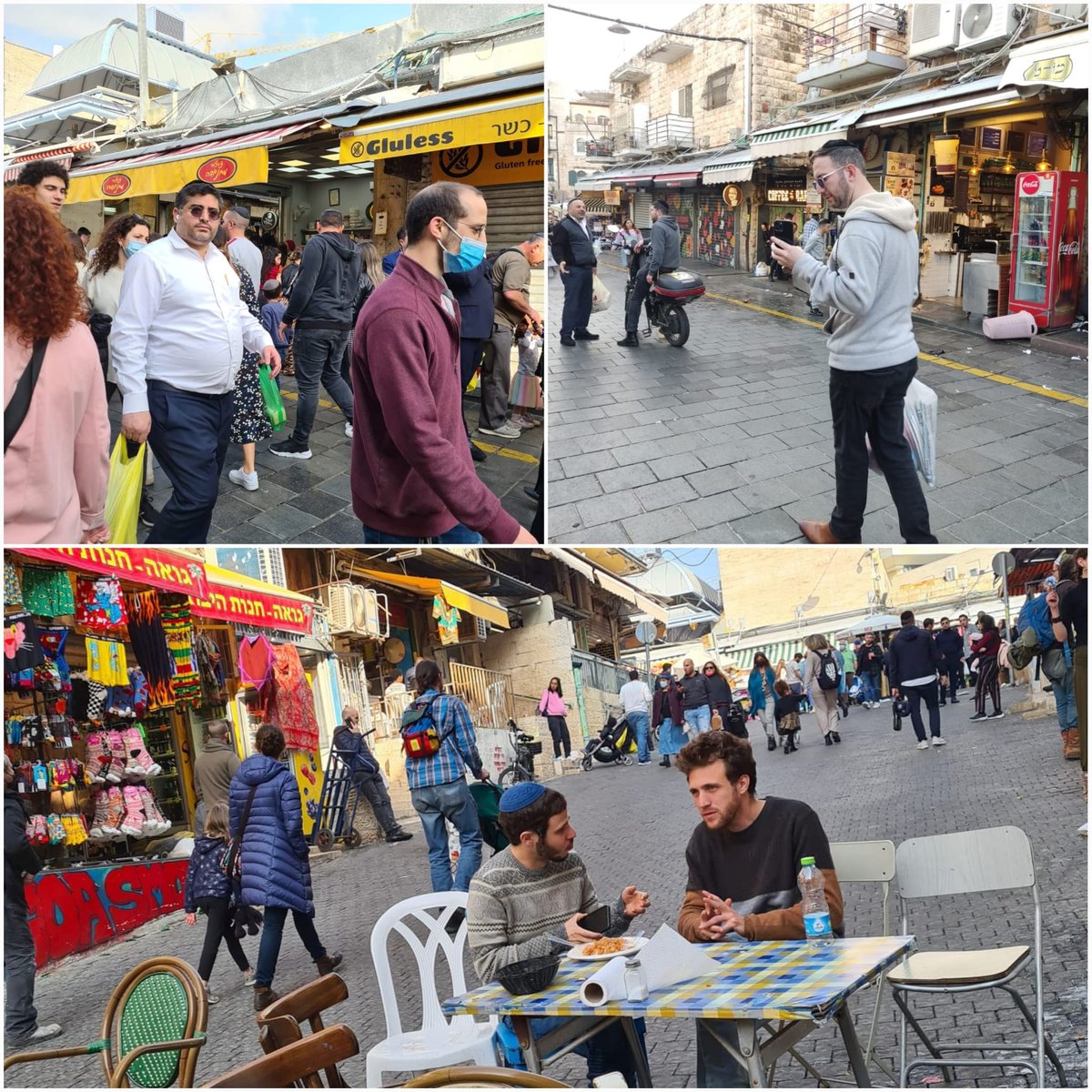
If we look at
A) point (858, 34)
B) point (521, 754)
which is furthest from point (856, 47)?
point (521, 754)

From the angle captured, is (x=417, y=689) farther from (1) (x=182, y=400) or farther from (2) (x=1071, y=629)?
(2) (x=1071, y=629)

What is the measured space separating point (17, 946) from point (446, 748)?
1.65 metres

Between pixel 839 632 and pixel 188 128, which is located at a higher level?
pixel 188 128

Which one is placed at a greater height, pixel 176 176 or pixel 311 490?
pixel 176 176

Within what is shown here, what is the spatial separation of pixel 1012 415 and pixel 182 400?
444cm

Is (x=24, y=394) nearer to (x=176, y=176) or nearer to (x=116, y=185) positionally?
(x=176, y=176)

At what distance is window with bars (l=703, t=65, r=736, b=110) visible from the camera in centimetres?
945

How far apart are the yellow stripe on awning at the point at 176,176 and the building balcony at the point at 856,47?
5165mm

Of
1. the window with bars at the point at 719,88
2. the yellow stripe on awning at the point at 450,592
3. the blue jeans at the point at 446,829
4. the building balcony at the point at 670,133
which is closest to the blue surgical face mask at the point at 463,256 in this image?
the yellow stripe on awning at the point at 450,592

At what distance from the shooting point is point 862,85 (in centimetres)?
897

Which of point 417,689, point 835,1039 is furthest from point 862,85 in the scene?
point 835,1039

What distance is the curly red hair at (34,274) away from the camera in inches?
89.9

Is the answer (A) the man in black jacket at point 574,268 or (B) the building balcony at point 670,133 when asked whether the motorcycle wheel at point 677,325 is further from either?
(B) the building balcony at point 670,133

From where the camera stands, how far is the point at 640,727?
14.5 feet
